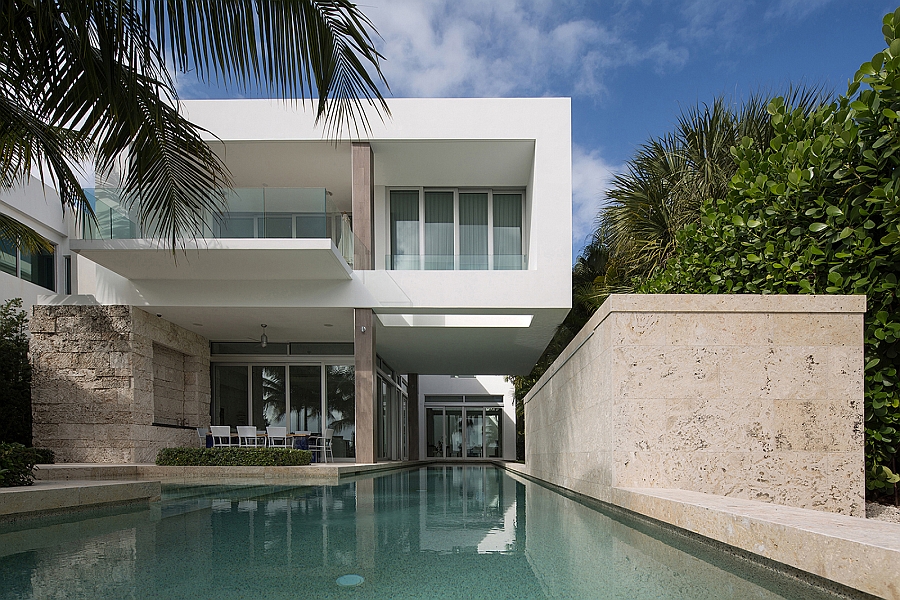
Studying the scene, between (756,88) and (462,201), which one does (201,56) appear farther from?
(462,201)

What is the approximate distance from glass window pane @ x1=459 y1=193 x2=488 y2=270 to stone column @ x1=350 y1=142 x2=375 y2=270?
278 centimetres

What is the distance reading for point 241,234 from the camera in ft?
38.8

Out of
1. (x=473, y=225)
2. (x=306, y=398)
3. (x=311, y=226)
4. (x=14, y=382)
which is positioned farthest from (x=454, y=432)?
(x=311, y=226)

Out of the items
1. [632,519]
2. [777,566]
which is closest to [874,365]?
[632,519]

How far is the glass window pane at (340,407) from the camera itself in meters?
18.7

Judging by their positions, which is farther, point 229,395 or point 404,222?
point 229,395

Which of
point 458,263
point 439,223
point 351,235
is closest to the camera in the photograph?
→ point 351,235

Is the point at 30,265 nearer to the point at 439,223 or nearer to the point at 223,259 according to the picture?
the point at 223,259

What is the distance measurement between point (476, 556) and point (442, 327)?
1226 centimetres

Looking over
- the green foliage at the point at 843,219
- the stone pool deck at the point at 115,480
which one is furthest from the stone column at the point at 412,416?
the green foliage at the point at 843,219

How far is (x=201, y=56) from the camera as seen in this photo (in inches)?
146

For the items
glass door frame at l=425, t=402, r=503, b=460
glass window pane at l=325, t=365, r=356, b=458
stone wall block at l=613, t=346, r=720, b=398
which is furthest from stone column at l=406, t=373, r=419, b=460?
stone wall block at l=613, t=346, r=720, b=398

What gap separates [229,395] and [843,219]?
1612 centimetres

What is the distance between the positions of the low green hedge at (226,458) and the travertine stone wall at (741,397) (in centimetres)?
837
